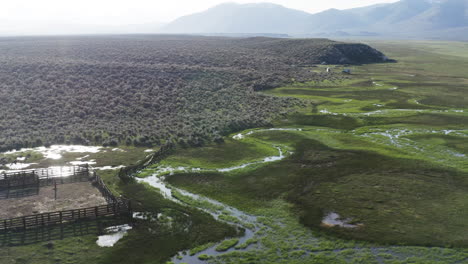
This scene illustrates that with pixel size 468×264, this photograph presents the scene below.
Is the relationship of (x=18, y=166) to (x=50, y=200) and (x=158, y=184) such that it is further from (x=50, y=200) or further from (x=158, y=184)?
(x=158, y=184)

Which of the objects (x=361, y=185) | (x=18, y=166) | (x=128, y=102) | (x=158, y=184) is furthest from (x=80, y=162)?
(x=361, y=185)

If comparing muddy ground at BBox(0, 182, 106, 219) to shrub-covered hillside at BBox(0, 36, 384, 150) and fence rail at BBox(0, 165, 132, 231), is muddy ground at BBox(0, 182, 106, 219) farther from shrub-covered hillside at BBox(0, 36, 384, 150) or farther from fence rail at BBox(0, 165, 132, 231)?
shrub-covered hillside at BBox(0, 36, 384, 150)

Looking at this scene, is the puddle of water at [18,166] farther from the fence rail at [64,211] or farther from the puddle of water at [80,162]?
the puddle of water at [80,162]

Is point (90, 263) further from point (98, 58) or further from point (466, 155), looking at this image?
point (98, 58)

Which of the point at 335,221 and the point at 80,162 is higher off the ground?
the point at 80,162

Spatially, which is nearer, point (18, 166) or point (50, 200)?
point (50, 200)

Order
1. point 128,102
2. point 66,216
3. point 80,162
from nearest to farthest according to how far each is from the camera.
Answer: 1. point 66,216
2. point 80,162
3. point 128,102
